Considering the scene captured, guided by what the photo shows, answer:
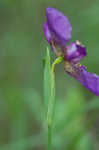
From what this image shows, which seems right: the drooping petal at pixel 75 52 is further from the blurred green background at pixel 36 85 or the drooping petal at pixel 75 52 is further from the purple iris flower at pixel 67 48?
the blurred green background at pixel 36 85

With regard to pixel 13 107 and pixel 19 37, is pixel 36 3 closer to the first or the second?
pixel 19 37

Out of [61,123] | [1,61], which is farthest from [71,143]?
[1,61]

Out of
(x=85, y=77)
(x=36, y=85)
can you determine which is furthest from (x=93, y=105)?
(x=36, y=85)

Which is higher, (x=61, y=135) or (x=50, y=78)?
(x=50, y=78)

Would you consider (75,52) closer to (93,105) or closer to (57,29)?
(57,29)


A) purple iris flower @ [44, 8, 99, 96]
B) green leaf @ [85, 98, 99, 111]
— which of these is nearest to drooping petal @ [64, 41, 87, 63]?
purple iris flower @ [44, 8, 99, 96]
